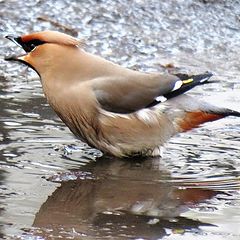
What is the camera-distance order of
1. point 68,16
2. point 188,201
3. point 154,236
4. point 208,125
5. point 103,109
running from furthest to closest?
1. point 68,16
2. point 208,125
3. point 103,109
4. point 188,201
5. point 154,236

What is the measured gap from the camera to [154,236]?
16.5 feet

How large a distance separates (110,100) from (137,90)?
22 centimetres

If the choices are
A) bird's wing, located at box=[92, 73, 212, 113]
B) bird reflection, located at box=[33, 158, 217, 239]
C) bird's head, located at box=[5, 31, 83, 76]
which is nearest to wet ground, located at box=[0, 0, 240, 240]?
bird reflection, located at box=[33, 158, 217, 239]

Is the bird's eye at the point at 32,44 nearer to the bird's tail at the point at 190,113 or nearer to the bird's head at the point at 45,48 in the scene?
the bird's head at the point at 45,48

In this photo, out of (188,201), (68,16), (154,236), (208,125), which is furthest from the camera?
(68,16)

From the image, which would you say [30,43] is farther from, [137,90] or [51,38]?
[137,90]

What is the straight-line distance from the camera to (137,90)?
6.75 meters

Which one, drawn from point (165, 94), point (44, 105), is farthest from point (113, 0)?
point (165, 94)

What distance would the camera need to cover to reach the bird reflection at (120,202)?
16.9 feet

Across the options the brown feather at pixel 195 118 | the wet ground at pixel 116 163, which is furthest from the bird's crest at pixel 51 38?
the brown feather at pixel 195 118

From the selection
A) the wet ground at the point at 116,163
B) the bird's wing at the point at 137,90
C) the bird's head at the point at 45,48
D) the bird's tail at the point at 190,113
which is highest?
the bird's head at the point at 45,48

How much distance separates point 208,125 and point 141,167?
109 centimetres

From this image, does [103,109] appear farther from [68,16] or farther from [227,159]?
[68,16]

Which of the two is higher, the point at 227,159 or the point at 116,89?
the point at 116,89
